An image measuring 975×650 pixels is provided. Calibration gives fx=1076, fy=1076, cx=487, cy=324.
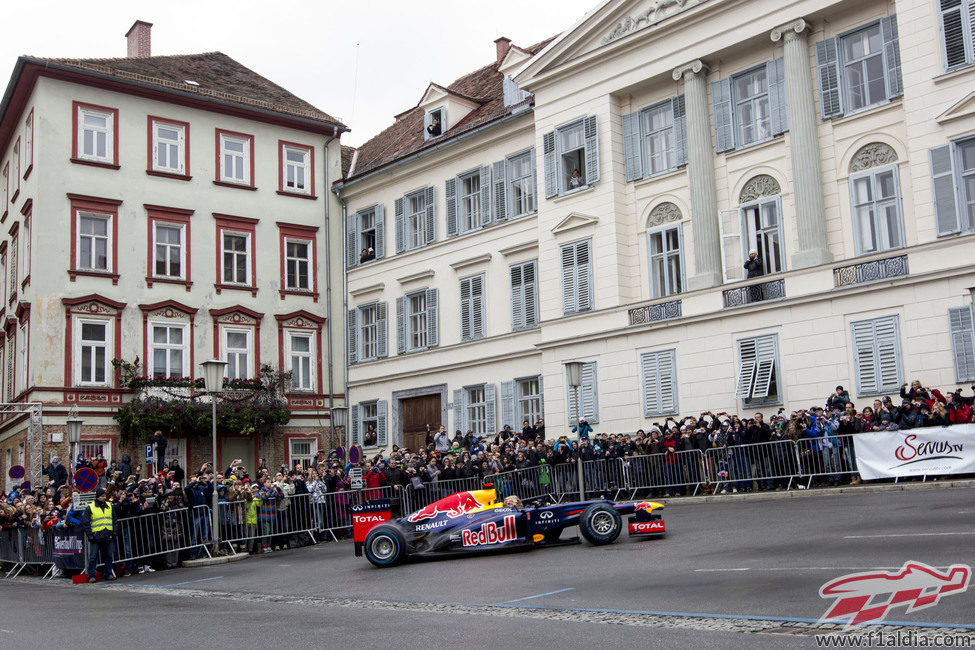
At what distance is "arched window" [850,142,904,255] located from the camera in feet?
88.0

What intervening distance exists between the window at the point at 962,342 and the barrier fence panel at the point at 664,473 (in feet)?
20.4

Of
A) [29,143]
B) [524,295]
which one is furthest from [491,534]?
[29,143]

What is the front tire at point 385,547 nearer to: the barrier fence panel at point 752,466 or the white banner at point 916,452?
the barrier fence panel at point 752,466

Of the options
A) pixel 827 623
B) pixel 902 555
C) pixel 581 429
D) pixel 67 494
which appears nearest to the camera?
pixel 827 623

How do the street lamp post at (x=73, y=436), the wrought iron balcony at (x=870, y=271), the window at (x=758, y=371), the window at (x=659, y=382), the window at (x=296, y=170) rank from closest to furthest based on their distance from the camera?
the wrought iron balcony at (x=870, y=271) → the window at (x=758, y=371) → the window at (x=659, y=382) → the street lamp post at (x=73, y=436) → the window at (x=296, y=170)

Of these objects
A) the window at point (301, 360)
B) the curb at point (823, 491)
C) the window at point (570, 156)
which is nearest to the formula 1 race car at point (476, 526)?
the curb at point (823, 491)

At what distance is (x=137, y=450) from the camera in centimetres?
3794

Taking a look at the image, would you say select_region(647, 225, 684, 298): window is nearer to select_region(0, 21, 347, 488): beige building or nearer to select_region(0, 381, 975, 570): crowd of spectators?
select_region(0, 381, 975, 570): crowd of spectators

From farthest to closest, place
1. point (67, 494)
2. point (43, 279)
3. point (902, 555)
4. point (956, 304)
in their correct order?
point (43, 279)
point (67, 494)
point (956, 304)
point (902, 555)

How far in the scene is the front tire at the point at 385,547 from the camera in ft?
62.1

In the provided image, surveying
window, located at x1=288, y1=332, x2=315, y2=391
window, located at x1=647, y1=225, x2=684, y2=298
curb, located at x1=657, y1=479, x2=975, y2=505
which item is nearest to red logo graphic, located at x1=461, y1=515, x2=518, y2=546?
curb, located at x1=657, y1=479, x2=975, y2=505

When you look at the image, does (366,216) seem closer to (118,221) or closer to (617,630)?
(118,221)

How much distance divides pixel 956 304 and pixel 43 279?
2898 centimetres

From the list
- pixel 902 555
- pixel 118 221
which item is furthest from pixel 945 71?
pixel 118 221
